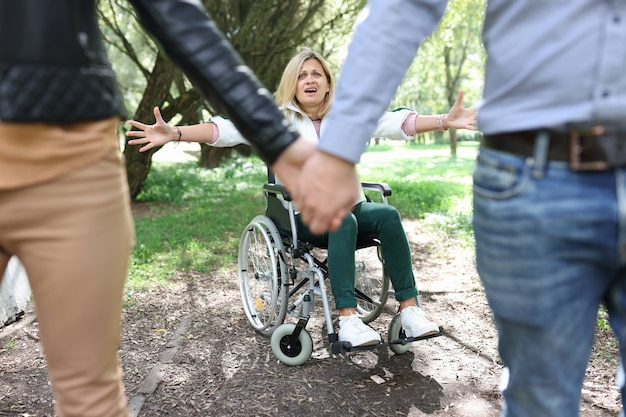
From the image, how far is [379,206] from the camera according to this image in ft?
11.0

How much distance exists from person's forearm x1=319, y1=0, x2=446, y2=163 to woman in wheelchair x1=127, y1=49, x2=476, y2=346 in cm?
158

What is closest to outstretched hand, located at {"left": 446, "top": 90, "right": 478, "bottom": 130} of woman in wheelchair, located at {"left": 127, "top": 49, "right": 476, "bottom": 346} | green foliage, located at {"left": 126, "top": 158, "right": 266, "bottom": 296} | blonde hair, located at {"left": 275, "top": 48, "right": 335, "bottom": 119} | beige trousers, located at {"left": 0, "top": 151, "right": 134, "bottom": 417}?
woman in wheelchair, located at {"left": 127, "top": 49, "right": 476, "bottom": 346}

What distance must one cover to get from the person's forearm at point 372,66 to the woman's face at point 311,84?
2.46 metres

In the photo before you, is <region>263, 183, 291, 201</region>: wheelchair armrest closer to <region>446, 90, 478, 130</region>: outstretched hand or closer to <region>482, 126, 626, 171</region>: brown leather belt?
<region>446, 90, 478, 130</region>: outstretched hand

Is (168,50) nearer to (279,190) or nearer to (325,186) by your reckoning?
(325,186)

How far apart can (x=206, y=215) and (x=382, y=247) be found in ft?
17.8

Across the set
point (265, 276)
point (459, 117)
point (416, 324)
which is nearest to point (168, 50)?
point (459, 117)

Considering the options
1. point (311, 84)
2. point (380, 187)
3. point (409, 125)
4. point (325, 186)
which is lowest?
point (380, 187)

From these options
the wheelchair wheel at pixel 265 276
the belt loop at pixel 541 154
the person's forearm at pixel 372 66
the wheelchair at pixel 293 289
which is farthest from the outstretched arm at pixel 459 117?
the belt loop at pixel 541 154

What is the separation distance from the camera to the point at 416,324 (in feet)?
10.1

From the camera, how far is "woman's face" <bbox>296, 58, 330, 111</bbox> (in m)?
3.69

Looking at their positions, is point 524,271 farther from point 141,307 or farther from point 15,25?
point 141,307

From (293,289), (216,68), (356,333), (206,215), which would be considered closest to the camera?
(216,68)

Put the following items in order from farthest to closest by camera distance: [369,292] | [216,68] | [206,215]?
→ [206,215] → [369,292] → [216,68]
